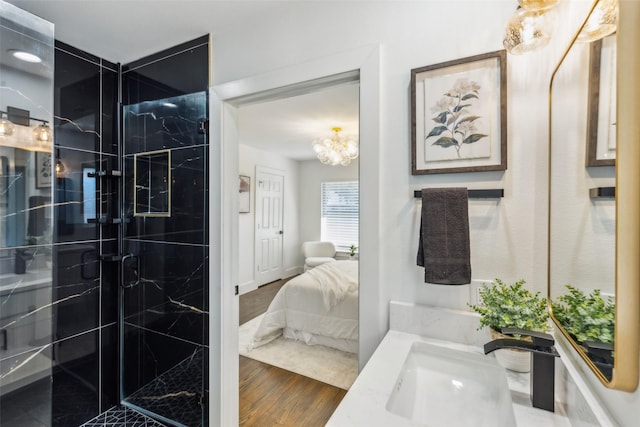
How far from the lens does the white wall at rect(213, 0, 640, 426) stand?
1.03m

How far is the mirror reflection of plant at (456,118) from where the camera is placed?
1.11m

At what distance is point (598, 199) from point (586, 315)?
278 mm

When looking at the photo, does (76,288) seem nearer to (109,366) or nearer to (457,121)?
(109,366)

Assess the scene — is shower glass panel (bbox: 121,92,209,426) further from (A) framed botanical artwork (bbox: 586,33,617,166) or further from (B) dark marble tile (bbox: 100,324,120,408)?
(A) framed botanical artwork (bbox: 586,33,617,166)

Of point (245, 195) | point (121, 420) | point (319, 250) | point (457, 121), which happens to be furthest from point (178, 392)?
point (319, 250)

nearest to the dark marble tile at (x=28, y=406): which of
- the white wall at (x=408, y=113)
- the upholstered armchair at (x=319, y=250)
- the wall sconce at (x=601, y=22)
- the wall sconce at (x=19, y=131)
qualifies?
the wall sconce at (x=19, y=131)

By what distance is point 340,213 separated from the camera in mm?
5973

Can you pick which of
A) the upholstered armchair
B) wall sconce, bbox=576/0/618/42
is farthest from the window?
wall sconce, bbox=576/0/618/42

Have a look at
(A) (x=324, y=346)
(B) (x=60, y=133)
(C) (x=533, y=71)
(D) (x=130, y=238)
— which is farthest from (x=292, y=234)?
(C) (x=533, y=71)

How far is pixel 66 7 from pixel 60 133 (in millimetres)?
711

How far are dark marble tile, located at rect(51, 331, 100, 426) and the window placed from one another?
440 cm

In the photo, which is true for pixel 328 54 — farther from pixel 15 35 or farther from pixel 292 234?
pixel 292 234

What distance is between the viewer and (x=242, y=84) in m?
1.59

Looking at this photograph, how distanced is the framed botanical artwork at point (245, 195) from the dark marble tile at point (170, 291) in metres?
2.84
